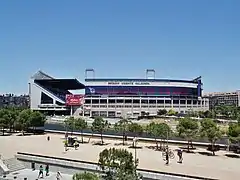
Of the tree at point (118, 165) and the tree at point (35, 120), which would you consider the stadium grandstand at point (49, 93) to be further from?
the tree at point (118, 165)

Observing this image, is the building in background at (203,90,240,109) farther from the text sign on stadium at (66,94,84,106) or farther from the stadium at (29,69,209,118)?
the text sign on stadium at (66,94,84,106)

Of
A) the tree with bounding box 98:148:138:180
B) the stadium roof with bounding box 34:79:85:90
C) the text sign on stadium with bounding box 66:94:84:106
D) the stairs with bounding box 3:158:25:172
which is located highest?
the stadium roof with bounding box 34:79:85:90

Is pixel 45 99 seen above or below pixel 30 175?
above

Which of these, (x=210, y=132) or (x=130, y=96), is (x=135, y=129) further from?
(x=130, y=96)

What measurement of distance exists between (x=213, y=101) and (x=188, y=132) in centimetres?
16099

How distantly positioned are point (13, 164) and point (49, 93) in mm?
95042

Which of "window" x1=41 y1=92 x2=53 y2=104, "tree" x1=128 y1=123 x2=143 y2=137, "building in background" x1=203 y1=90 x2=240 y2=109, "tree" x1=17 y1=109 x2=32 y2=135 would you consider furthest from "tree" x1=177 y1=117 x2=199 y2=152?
"building in background" x1=203 y1=90 x2=240 y2=109

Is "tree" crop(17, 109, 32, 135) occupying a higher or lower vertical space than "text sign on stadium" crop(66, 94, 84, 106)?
lower

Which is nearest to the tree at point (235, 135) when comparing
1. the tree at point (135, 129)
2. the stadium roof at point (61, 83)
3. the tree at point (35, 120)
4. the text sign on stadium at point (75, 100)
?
the tree at point (135, 129)

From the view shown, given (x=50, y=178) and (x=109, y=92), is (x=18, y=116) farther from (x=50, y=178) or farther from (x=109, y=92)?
(x=109, y=92)

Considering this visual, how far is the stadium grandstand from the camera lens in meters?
121

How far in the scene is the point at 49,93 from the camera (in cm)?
12238

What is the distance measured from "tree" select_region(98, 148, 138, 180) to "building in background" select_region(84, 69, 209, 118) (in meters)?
93.6

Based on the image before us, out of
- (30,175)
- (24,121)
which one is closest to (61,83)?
(24,121)
